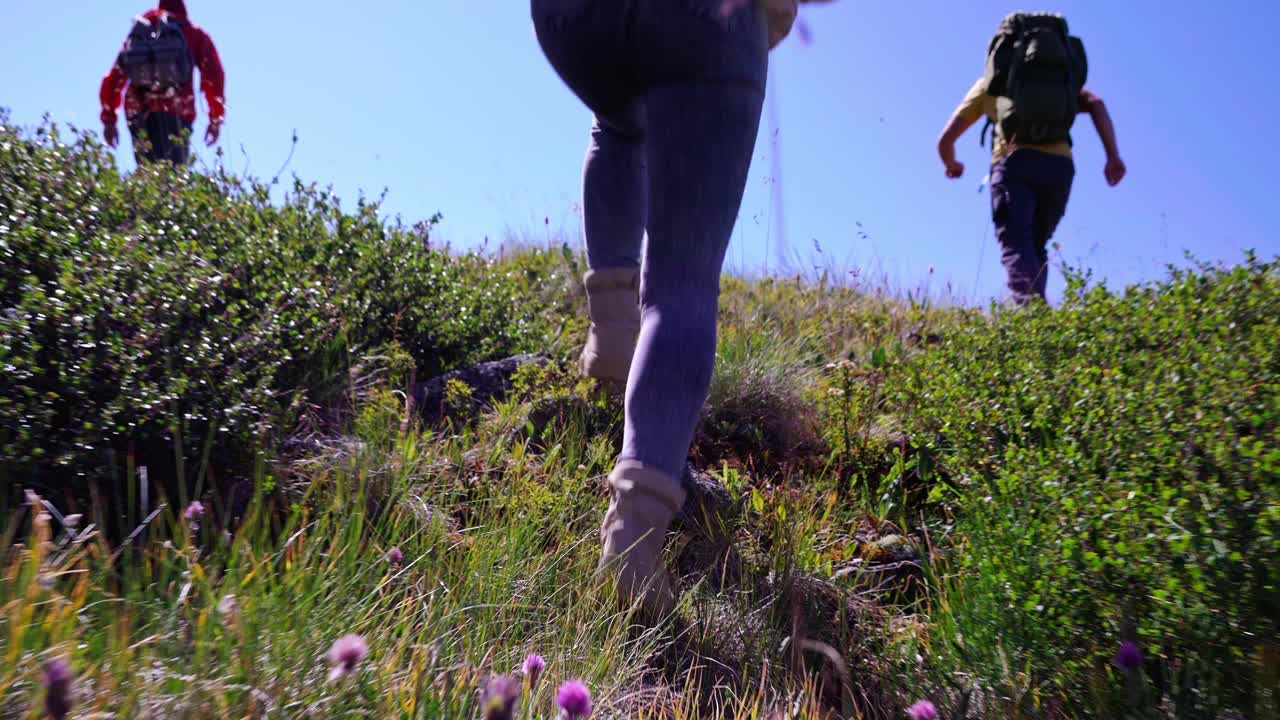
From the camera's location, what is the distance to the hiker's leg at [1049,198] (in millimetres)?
5520

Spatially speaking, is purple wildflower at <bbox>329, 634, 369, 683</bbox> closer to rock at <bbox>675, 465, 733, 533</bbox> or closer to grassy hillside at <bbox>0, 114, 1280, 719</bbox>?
grassy hillside at <bbox>0, 114, 1280, 719</bbox>

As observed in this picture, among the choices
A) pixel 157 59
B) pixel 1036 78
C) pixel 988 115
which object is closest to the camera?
pixel 1036 78

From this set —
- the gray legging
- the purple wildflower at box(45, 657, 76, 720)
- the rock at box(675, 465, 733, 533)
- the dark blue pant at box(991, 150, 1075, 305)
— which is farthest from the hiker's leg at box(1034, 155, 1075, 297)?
the purple wildflower at box(45, 657, 76, 720)

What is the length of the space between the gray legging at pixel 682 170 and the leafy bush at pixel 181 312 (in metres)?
1.03

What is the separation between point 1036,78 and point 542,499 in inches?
176

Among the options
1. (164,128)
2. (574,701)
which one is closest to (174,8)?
(164,128)

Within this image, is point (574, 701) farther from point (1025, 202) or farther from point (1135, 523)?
point (1025, 202)

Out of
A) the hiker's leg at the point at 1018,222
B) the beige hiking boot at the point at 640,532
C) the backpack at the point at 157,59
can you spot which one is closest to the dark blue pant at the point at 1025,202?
the hiker's leg at the point at 1018,222

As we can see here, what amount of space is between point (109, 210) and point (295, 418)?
1.02 meters

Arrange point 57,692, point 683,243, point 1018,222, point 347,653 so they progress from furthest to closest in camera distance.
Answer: point 1018,222 < point 683,243 < point 347,653 < point 57,692

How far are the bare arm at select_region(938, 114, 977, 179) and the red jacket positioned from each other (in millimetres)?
5806

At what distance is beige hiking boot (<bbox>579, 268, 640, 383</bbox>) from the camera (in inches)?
114

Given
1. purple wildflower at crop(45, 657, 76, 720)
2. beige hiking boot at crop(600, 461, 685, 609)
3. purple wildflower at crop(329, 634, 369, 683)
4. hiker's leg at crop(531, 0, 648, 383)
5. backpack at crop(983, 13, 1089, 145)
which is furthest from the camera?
backpack at crop(983, 13, 1089, 145)

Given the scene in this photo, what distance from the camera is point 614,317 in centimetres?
291
